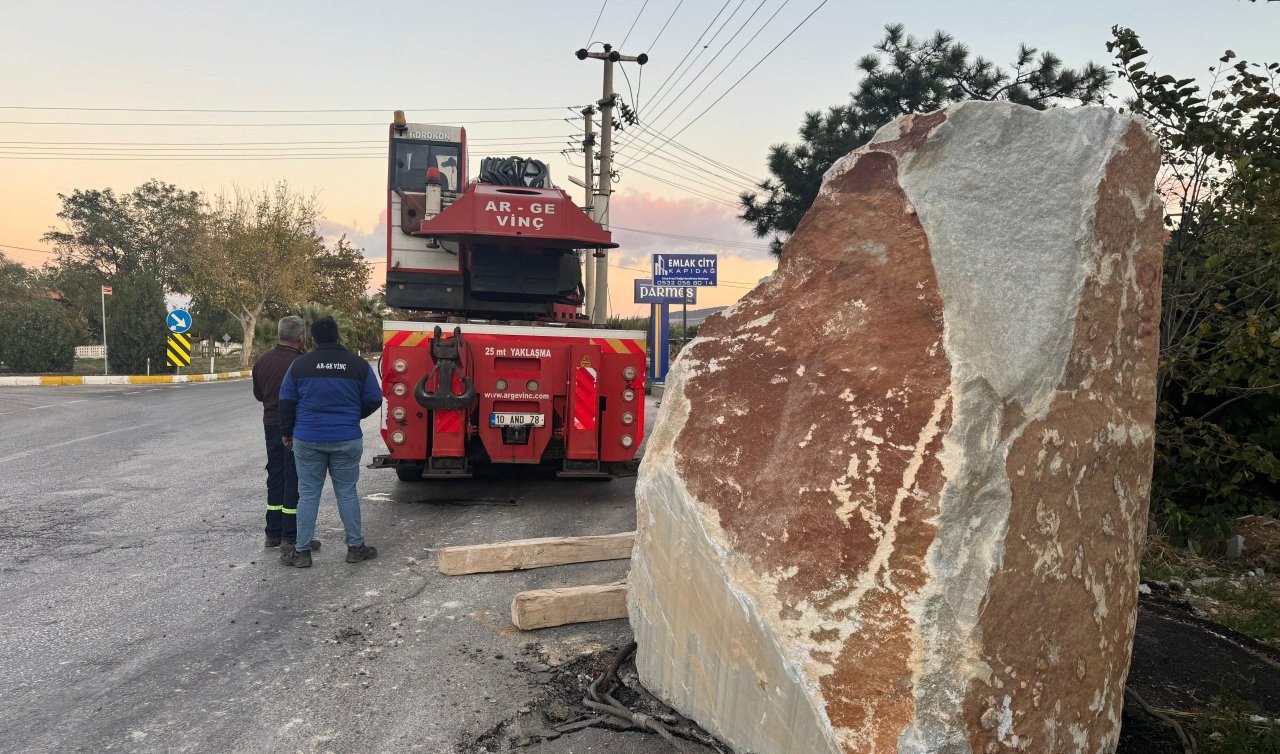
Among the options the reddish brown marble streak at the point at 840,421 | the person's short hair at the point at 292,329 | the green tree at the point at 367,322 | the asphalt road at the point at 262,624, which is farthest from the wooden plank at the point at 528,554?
the green tree at the point at 367,322

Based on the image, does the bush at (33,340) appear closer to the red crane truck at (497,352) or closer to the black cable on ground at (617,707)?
the red crane truck at (497,352)

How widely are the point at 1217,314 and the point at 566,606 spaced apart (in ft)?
17.7

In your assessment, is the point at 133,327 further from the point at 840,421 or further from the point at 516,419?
the point at 840,421

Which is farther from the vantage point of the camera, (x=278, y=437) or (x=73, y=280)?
(x=73, y=280)

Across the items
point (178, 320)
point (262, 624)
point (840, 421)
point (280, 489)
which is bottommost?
point (262, 624)

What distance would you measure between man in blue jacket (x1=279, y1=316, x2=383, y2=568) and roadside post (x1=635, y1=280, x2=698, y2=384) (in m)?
10.5

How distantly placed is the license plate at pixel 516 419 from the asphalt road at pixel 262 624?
0.79m

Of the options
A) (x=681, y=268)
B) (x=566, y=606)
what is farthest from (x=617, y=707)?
(x=681, y=268)

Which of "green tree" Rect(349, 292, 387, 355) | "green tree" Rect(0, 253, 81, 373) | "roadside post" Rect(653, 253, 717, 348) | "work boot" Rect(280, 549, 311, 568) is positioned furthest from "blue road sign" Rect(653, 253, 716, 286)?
"green tree" Rect(349, 292, 387, 355)

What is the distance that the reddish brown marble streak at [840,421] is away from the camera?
7.73ft

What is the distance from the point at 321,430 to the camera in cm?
515

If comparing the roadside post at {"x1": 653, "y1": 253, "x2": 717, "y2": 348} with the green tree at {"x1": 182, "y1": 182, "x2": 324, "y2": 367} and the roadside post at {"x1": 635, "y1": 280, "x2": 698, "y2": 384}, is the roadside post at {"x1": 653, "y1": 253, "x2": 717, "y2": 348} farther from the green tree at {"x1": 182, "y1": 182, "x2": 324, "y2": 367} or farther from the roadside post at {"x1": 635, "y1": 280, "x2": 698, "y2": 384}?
the green tree at {"x1": 182, "y1": 182, "x2": 324, "y2": 367}

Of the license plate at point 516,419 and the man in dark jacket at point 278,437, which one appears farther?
the license plate at point 516,419

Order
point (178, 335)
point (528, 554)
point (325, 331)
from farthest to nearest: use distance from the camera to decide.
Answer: point (178, 335)
point (325, 331)
point (528, 554)
